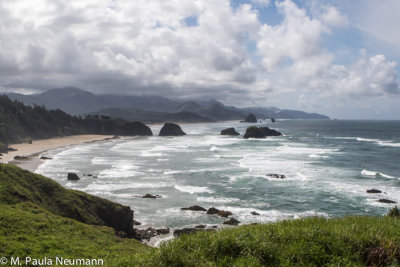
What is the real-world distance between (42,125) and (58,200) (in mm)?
100782

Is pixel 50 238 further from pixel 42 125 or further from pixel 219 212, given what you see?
pixel 42 125

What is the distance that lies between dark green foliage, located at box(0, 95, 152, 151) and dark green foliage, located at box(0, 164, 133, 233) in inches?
2245

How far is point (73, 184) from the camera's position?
35625 millimetres

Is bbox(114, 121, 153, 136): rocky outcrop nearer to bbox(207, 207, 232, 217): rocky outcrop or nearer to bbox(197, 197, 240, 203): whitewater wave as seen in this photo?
bbox(197, 197, 240, 203): whitewater wave

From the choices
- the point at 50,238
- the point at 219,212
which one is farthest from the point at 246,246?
the point at 219,212

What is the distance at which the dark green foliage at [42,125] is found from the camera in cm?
8894

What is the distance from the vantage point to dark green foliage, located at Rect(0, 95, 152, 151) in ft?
292

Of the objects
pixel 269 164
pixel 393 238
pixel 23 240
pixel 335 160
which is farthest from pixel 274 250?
pixel 335 160

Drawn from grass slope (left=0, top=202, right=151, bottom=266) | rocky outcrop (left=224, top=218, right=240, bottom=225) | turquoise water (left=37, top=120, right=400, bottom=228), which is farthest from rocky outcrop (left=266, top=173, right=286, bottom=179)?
grass slope (left=0, top=202, right=151, bottom=266)

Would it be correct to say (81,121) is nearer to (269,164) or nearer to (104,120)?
(104,120)

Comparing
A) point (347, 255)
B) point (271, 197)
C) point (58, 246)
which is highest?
point (347, 255)

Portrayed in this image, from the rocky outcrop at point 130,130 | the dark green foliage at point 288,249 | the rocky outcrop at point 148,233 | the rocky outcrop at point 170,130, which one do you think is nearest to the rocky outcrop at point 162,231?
the rocky outcrop at point 148,233

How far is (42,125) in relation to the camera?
106500 millimetres

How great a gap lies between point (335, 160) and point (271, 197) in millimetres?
28333
